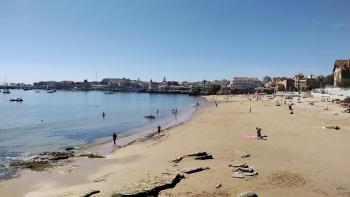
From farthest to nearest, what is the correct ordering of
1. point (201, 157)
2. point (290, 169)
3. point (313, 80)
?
point (313, 80) < point (201, 157) < point (290, 169)

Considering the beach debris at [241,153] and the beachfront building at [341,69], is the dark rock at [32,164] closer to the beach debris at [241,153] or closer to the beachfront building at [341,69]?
the beach debris at [241,153]

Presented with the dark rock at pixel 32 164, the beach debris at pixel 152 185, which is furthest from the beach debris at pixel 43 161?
the beach debris at pixel 152 185

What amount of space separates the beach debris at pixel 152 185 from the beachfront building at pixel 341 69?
375ft

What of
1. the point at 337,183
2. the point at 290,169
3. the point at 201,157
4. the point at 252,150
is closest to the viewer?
the point at 337,183

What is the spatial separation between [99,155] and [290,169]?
47.5ft

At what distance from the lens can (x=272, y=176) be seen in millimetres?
19219

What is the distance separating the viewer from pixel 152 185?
16609 mm

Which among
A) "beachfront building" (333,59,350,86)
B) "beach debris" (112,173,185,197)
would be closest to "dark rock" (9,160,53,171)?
"beach debris" (112,173,185,197)

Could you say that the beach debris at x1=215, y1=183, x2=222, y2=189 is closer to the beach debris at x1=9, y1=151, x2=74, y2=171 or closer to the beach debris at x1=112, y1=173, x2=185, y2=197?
the beach debris at x1=112, y1=173, x2=185, y2=197

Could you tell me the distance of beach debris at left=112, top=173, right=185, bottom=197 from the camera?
615 inches

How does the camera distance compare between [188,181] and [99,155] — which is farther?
[99,155]

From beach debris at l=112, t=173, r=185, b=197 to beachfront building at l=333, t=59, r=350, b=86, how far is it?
4505 inches

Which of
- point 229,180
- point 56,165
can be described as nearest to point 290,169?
point 229,180

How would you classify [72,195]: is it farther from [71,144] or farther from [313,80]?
[313,80]
